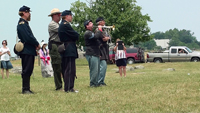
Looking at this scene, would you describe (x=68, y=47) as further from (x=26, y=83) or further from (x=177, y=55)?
(x=177, y=55)

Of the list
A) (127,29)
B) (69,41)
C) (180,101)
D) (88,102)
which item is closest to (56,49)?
(69,41)

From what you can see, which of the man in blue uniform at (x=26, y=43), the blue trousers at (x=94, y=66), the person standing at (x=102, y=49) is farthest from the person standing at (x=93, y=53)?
the man in blue uniform at (x=26, y=43)

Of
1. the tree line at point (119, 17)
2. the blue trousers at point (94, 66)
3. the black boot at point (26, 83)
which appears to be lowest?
the black boot at point (26, 83)

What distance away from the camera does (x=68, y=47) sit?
906cm

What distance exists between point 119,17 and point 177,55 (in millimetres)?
10562

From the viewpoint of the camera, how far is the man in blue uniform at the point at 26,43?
879cm

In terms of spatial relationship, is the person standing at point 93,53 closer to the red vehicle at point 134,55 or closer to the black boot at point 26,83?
the black boot at point 26,83

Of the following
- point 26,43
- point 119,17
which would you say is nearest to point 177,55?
point 119,17

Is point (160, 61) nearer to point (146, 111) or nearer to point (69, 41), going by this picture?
point (69, 41)

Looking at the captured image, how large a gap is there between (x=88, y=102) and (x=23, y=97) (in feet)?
5.97

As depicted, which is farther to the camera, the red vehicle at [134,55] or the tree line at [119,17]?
the tree line at [119,17]

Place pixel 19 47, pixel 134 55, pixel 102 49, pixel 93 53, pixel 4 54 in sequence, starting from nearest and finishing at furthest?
pixel 19 47
pixel 93 53
pixel 102 49
pixel 4 54
pixel 134 55

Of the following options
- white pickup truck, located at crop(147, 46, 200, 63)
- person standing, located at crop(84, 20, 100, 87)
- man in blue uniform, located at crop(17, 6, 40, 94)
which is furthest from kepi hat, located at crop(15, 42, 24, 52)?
white pickup truck, located at crop(147, 46, 200, 63)

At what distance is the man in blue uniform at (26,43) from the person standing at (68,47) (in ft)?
2.22
